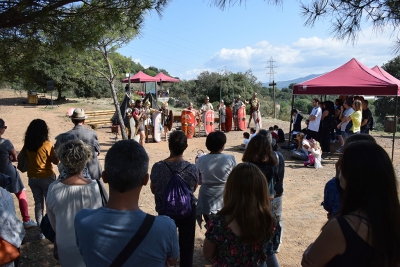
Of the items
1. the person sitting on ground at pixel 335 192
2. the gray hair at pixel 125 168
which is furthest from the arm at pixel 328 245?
the person sitting on ground at pixel 335 192

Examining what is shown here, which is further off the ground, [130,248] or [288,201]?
[130,248]

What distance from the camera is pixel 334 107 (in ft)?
39.8

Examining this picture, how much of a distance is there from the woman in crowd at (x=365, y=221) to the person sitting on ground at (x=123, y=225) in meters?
0.73

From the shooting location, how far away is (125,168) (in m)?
1.78

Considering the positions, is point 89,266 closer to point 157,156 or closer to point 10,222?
point 10,222

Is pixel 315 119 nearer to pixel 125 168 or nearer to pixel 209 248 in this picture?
pixel 209 248

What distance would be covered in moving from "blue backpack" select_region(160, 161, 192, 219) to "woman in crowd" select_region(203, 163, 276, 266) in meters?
0.93

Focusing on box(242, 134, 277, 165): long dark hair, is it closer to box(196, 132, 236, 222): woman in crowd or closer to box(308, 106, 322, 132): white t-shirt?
box(196, 132, 236, 222): woman in crowd

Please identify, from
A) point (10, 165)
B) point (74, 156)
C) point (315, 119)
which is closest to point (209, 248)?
point (74, 156)

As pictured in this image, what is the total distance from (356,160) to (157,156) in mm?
9365

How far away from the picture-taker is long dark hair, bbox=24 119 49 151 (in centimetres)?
407

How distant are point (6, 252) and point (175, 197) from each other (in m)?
1.36

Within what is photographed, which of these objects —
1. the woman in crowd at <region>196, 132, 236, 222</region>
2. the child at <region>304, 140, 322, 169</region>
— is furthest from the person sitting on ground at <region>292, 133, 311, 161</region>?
the woman in crowd at <region>196, 132, 236, 222</region>

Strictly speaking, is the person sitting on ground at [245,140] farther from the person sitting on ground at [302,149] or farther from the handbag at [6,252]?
the handbag at [6,252]
